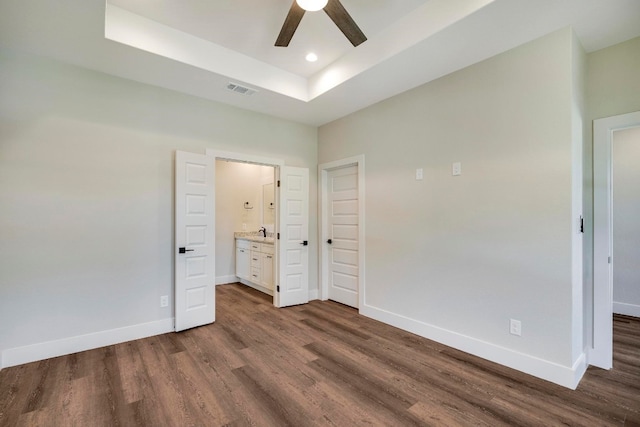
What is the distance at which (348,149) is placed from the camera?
13.9 feet

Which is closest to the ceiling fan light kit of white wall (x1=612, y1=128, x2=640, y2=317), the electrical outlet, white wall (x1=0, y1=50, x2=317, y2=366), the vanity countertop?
white wall (x1=0, y1=50, x2=317, y2=366)

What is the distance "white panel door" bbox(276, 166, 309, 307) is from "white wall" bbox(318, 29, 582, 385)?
1.19m

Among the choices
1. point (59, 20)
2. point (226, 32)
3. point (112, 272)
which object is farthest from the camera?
point (112, 272)

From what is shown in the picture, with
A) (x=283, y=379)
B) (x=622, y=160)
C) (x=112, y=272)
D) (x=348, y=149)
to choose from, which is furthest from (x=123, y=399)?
(x=622, y=160)

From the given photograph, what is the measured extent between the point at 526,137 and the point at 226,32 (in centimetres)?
295

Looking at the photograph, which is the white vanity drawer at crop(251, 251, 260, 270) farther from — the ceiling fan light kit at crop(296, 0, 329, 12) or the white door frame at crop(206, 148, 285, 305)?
the ceiling fan light kit at crop(296, 0, 329, 12)

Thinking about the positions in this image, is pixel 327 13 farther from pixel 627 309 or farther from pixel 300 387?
pixel 627 309

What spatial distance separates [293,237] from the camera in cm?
438

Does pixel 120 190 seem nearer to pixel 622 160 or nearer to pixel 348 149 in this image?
pixel 348 149

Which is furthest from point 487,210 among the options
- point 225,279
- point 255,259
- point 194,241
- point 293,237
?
point 225,279

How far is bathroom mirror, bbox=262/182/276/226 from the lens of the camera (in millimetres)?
5765

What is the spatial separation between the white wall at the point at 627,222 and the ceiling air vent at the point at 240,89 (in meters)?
5.04

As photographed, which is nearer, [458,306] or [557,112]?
[557,112]

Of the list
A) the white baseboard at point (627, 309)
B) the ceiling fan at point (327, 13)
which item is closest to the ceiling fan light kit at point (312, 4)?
the ceiling fan at point (327, 13)
